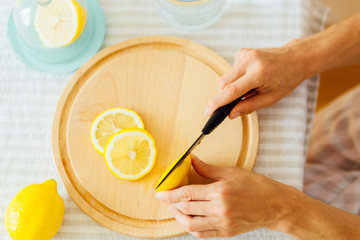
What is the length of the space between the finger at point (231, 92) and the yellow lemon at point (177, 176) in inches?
5.4

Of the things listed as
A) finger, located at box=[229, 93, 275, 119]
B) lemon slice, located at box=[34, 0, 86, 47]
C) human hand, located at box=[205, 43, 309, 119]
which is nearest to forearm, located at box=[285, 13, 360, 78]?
human hand, located at box=[205, 43, 309, 119]

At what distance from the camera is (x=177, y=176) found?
2.56 ft

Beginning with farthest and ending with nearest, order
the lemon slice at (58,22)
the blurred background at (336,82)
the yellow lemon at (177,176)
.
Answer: the blurred background at (336,82) → the lemon slice at (58,22) → the yellow lemon at (177,176)

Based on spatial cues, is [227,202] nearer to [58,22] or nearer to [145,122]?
[145,122]

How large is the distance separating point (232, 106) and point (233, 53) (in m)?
0.17

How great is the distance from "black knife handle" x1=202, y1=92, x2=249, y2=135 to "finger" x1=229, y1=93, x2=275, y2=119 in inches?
0.4

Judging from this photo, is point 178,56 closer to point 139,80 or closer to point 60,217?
point 139,80

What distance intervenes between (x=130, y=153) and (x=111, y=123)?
0.29ft

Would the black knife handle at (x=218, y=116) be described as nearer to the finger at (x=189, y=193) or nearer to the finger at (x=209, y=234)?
the finger at (x=189, y=193)

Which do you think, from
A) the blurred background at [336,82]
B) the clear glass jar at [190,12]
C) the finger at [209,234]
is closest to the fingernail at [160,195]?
the finger at [209,234]

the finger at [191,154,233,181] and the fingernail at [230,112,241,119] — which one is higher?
the fingernail at [230,112,241,119]

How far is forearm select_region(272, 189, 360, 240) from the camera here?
0.82 meters

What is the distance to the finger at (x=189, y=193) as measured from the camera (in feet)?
2.57

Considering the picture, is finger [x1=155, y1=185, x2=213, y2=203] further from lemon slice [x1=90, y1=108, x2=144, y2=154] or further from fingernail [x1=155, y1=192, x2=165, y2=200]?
lemon slice [x1=90, y1=108, x2=144, y2=154]
